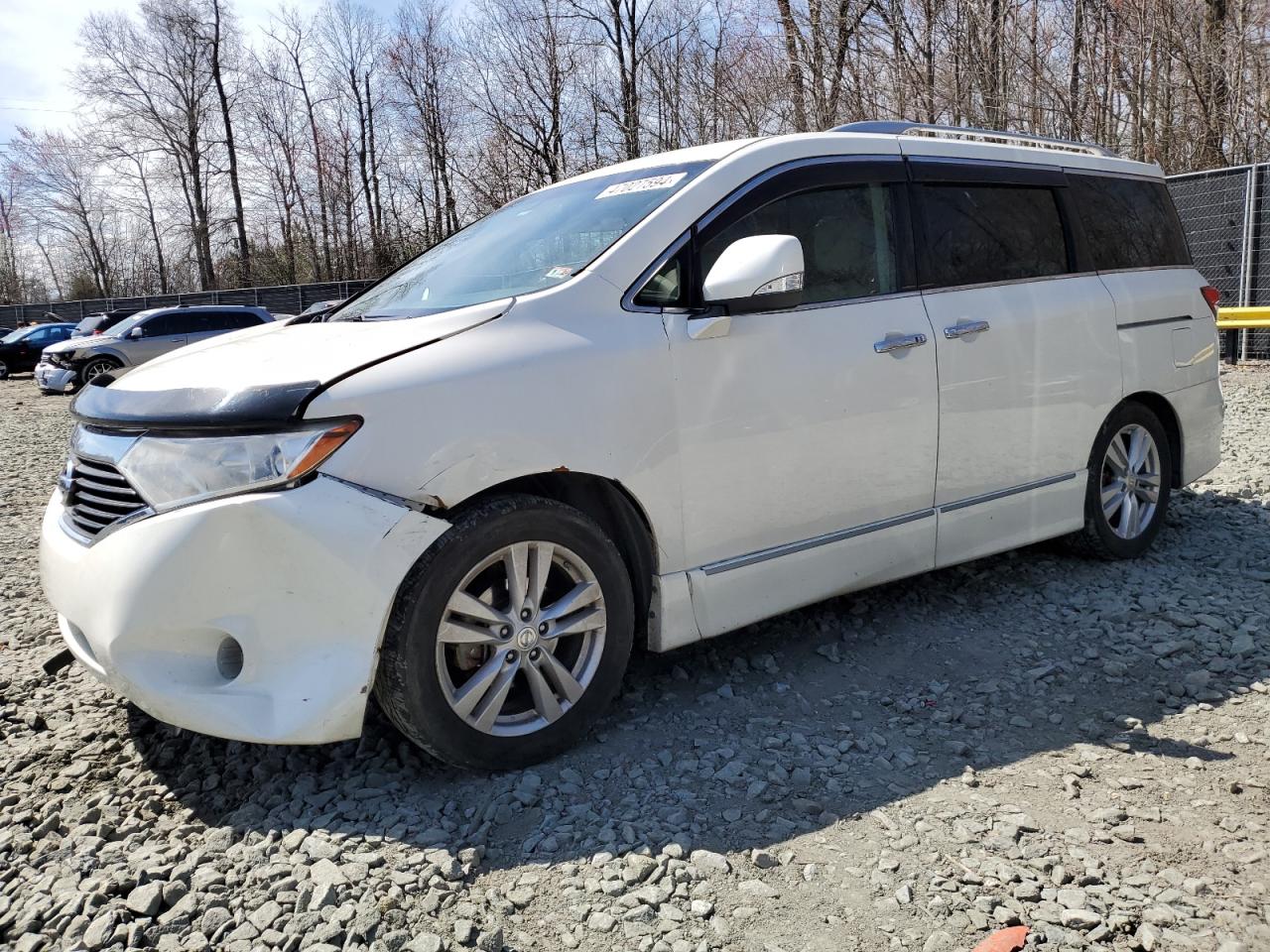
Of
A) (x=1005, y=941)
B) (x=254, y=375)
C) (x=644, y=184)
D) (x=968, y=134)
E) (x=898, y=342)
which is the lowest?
(x=1005, y=941)

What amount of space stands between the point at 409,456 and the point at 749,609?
1.34 metres

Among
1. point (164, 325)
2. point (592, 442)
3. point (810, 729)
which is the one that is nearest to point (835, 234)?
point (592, 442)

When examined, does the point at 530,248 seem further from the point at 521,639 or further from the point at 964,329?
the point at 964,329

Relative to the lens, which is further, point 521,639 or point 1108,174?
point 1108,174

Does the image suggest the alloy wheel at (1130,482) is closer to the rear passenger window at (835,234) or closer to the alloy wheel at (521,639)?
the rear passenger window at (835,234)

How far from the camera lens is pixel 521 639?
9.57 feet

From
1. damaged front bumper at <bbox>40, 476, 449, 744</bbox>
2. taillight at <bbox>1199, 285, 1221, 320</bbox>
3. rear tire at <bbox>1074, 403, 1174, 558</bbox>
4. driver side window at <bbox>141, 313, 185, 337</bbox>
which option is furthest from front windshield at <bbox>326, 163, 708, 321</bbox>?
driver side window at <bbox>141, 313, 185, 337</bbox>

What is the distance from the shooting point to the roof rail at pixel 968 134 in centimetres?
416

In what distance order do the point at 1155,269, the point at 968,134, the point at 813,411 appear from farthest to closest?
1. the point at 1155,269
2. the point at 968,134
3. the point at 813,411

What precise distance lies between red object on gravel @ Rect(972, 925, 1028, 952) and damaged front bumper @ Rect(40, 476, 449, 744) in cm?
165

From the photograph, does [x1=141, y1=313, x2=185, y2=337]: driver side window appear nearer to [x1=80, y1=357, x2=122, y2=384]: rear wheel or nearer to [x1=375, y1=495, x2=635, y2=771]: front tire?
[x1=80, y1=357, x2=122, y2=384]: rear wheel

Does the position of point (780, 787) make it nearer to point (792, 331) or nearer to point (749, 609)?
point (749, 609)

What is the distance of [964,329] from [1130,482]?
1.62 meters

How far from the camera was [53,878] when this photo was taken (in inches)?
99.1
